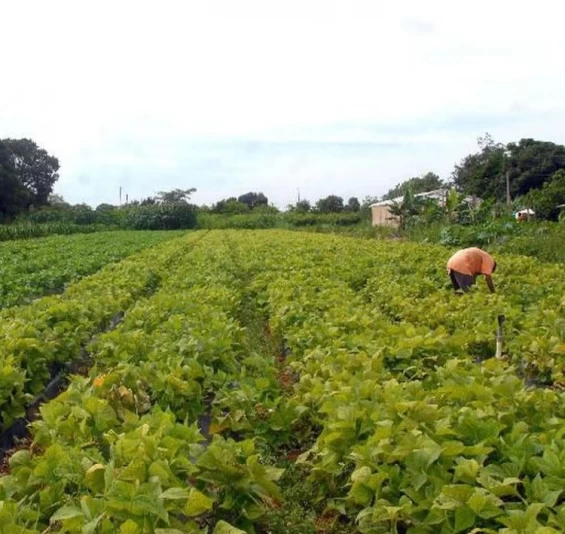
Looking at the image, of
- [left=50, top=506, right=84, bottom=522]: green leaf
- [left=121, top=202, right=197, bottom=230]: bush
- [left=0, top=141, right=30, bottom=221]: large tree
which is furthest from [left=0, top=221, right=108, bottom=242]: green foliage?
[left=50, top=506, right=84, bottom=522]: green leaf

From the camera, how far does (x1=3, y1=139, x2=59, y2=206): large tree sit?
230ft

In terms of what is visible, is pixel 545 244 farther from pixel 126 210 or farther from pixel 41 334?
pixel 126 210

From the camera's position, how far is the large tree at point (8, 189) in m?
56.0

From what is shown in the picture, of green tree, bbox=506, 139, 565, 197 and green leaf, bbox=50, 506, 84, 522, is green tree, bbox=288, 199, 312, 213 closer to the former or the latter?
green tree, bbox=506, 139, 565, 197

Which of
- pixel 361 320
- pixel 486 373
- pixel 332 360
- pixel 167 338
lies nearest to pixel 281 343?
pixel 361 320

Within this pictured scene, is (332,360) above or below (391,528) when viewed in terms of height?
above

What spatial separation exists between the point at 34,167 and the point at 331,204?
34441 millimetres

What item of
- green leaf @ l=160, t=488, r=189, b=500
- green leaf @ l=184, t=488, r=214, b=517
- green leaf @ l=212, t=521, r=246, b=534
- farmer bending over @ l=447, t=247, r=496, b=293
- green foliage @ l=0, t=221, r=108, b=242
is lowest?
green leaf @ l=212, t=521, r=246, b=534

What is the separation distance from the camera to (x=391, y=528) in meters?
3.17

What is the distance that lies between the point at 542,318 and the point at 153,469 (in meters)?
5.90

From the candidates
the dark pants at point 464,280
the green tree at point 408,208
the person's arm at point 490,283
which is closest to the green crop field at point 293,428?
the person's arm at point 490,283

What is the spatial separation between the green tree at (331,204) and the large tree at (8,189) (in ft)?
109

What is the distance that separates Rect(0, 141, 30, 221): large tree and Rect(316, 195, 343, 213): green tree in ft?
109

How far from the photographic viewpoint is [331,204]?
78.2 metres
